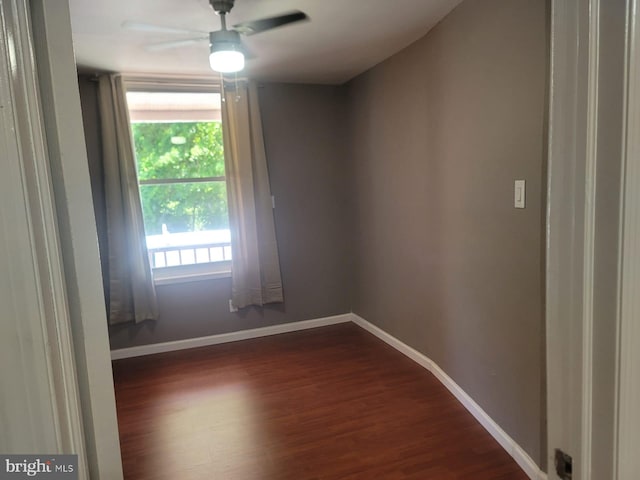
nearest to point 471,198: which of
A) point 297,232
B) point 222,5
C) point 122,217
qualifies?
point 222,5

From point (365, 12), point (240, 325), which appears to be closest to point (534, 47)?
point (365, 12)

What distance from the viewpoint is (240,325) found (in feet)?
13.1

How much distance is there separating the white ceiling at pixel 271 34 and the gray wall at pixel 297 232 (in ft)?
1.38

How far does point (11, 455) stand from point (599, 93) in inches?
36.0

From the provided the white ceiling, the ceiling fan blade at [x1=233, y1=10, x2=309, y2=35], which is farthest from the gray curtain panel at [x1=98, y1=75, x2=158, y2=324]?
the ceiling fan blade at [x1=233, y1=10, x2=309, y2=35]

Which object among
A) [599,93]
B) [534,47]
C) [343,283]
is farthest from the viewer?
[343,283]

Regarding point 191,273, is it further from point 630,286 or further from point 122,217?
point 630,286

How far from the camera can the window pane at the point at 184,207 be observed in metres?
3.68

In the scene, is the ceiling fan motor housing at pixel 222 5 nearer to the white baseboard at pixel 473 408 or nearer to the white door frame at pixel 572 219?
the white door frame at pixel 572 219

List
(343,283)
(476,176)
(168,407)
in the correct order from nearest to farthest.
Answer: (476,176) → (168,407) → (343,283)

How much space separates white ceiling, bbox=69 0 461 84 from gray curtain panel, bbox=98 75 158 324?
29cm

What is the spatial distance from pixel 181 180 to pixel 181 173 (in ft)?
0.21

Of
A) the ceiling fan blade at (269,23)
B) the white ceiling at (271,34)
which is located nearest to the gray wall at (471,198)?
the white ceiling at (271,34)

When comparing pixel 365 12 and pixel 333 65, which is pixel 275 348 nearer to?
pixel 333 65
